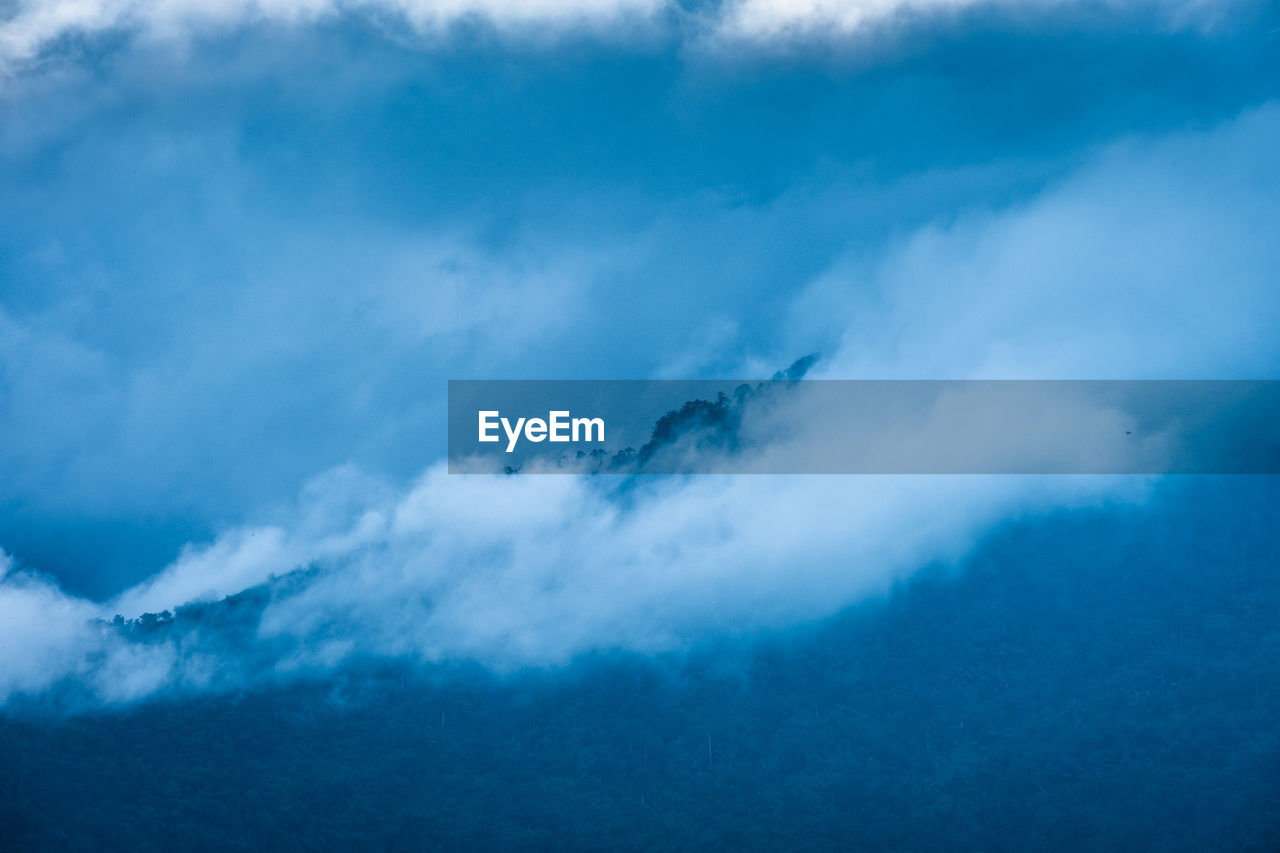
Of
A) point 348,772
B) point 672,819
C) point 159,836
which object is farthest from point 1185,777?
point 159,836

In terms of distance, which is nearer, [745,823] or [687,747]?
[745,823]

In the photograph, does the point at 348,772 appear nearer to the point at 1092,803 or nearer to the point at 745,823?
the point at 745,823

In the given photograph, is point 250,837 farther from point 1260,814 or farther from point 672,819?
point 1260,814

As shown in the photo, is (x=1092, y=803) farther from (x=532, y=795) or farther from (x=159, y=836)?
(x=159, y=836)

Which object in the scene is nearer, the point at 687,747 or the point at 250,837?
the point at 250,837

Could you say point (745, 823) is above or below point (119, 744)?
below

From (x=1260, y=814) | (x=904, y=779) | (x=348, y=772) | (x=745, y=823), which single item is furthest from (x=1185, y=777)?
(x=348, y=772)

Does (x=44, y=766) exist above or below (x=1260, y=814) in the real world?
above

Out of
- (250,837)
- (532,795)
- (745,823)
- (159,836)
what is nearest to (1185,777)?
(745,823)
